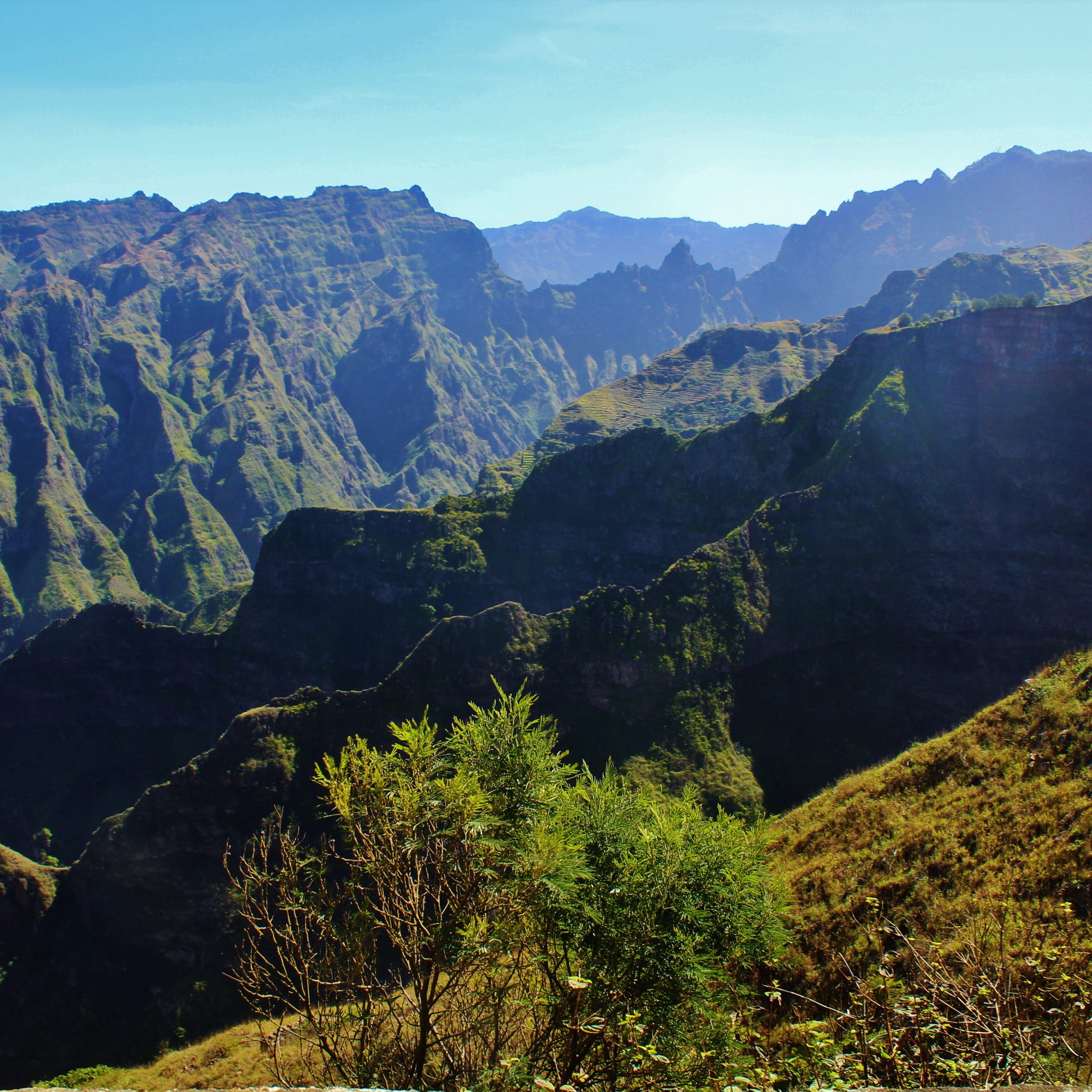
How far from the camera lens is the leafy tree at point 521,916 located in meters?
15.1

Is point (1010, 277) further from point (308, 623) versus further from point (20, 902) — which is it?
point (20, 902)

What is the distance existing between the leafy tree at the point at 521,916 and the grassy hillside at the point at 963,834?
4.46 meters

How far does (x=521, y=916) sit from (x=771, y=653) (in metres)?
49.9

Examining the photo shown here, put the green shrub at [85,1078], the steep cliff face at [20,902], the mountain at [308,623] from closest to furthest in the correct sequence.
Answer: the green shrub at [85,1078] < the steep cliff face at [20,902] < the mountain at [308,623]

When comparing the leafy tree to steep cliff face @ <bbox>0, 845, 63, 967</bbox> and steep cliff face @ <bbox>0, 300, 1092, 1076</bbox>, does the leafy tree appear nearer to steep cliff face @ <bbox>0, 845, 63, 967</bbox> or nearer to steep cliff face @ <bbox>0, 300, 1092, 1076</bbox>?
steep cliff face @ <bbox>0, 300, 1092, 1076</bbox>

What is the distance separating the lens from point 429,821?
55.4 feet

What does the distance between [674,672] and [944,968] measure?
147 ft

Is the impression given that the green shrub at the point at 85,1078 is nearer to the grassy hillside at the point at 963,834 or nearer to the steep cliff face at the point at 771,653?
the steep cliff face at the point at 771,653

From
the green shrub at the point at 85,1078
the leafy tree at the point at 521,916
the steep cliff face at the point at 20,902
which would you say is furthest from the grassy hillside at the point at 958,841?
the steep cliff face at the point at 20,902

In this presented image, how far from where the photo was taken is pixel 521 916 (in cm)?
1650

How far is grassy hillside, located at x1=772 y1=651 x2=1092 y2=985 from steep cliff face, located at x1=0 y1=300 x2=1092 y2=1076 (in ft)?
75.6

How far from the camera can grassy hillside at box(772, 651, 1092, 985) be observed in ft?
64.5

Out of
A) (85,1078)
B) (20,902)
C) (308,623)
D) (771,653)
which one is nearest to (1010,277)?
(771,653)

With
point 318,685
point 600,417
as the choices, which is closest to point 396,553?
point 318,685
